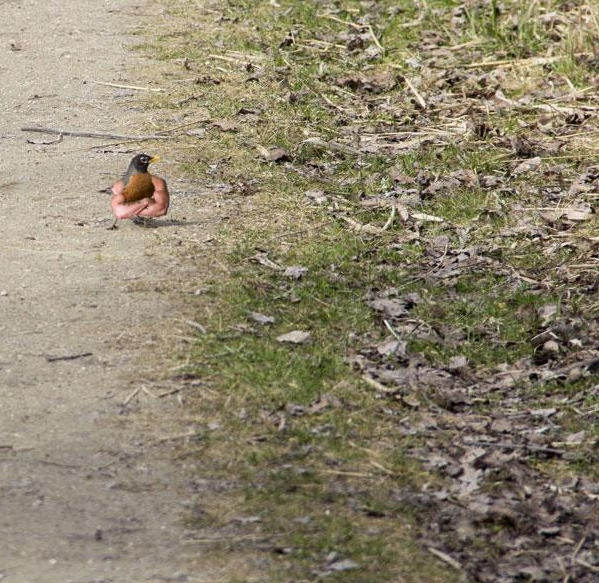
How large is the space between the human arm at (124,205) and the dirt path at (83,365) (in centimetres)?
15

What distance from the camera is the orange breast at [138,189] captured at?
6.02 m

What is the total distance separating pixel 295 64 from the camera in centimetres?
918

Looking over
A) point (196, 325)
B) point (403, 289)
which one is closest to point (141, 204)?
point (196, 325)

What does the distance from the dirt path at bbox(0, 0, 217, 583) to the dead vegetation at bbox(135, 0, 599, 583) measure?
241 mm

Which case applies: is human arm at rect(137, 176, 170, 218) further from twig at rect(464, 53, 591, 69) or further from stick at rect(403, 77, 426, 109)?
twig at rect(464, 53, 591, 69)

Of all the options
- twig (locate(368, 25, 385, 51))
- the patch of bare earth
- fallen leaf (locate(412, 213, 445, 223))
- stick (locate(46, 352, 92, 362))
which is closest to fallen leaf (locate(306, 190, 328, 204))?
fallen leaf (locate(412, 213, 445, 223))

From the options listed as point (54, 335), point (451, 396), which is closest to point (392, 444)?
point (451, 396)

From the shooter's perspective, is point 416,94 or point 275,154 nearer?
point 275,154

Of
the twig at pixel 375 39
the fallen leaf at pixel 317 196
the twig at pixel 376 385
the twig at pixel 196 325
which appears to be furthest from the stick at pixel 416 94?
the twig at pixel 376 385

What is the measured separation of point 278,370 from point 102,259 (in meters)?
1.41

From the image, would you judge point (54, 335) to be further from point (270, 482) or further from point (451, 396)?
point (451, 396)

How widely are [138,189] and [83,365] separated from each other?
1.40 meters

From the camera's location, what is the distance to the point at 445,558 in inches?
154

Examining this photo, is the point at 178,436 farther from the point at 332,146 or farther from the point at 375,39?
the point at 375,39
